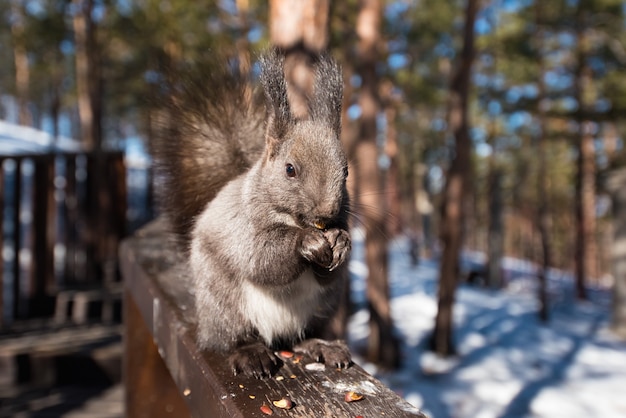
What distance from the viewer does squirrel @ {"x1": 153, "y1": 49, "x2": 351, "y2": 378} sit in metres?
1.29

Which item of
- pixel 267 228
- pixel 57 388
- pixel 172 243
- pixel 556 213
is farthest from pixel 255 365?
pixel 556 213

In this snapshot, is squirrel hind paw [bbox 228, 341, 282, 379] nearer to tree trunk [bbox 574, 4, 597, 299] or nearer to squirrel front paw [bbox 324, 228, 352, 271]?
squirrel front paw [bbox 324, 228, 352, 271]

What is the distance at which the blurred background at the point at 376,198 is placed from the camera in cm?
335

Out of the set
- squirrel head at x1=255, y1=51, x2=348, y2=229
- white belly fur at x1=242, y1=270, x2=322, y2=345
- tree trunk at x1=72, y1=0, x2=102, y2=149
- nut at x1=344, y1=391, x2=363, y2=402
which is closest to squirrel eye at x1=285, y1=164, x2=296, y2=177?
squirrel head at x1=255, y1=51, x2=348, y2=229

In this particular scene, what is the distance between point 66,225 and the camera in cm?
493

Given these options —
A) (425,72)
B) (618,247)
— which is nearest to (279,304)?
(618,247)

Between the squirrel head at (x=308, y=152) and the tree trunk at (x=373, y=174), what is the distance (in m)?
3.63

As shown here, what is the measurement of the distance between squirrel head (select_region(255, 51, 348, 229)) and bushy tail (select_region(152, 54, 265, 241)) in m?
0.34

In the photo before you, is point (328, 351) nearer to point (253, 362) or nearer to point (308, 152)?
point (253, 362)

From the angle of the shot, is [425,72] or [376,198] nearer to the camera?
[376,198]

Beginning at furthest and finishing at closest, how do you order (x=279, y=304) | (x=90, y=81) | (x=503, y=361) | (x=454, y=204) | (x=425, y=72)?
(x=425, y=72)
(x=90, y=81)
(x=454, y=204)
(x=503, y=361)
(x=279, y=304)

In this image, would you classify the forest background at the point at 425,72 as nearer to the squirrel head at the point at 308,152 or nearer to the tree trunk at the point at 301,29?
the tree trunk at the point at 301,29

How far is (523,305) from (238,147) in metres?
8.94

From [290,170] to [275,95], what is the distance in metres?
0.20
